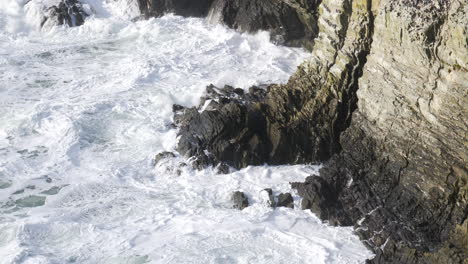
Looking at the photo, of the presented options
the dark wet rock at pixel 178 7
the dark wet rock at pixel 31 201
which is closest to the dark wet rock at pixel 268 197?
the dark wet rock at pixel 31 201

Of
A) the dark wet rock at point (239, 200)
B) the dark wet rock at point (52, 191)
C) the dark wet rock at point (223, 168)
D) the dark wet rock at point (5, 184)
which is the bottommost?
the dark wet rock at point (52, 191)

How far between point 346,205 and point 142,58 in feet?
31.7

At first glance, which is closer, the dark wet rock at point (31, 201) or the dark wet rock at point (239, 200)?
the dark wet rock at point (239, 200)

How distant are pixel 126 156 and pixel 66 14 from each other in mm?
9568

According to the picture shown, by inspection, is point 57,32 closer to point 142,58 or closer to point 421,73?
point 142,58

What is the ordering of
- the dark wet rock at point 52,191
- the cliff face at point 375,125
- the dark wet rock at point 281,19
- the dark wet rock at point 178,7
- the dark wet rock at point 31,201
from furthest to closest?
the dark wet rock at point 178,7
the dark wet rock at point 281,19
the dark wet rock at point 52,191
the dark wet rock at point 31,201
the cliff face at point 375,125

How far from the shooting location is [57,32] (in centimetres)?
2192

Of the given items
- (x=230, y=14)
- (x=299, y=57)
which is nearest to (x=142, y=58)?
(x=230, y=14)

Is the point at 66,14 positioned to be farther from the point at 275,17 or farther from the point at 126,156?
the point at 126,156

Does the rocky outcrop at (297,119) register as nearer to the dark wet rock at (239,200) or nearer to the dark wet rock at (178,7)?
the dark wet rock at (239,200)

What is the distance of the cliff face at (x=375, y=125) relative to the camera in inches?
430

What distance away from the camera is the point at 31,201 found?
13.3m

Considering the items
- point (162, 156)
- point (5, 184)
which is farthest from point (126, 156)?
point (5, 184)

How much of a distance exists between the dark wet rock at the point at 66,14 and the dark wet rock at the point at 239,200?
12001mm
